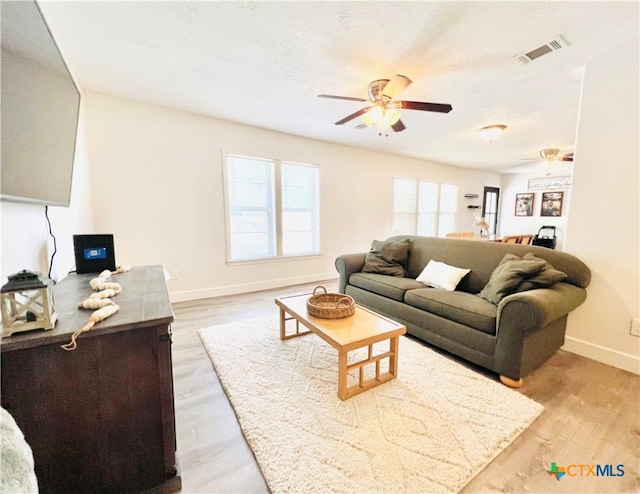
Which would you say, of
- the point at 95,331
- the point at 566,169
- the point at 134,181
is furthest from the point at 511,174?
the point at 95,331

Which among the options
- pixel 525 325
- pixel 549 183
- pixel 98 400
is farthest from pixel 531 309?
pixel 549 183

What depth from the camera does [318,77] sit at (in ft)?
8.09

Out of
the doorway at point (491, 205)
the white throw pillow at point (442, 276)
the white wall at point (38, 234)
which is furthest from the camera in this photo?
the doorway at point (491, 205)

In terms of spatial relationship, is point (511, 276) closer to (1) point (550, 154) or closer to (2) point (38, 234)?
(2) point (38, 234)

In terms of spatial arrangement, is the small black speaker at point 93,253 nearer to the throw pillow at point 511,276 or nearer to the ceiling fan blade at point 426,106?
the ceiling fan blade at point 426,106

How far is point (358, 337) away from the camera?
1611mm

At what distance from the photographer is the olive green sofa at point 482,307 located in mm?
1722

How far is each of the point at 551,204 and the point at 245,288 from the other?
26.2 feet

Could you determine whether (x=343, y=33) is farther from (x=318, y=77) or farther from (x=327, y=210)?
(x=327, y=210)

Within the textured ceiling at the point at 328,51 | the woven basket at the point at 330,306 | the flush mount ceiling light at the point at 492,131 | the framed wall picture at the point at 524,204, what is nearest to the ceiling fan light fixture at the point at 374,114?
the textured ceiling at the point at 328,51

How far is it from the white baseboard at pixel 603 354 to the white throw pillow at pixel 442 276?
99 cm

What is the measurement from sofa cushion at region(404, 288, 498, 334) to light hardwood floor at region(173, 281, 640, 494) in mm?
484

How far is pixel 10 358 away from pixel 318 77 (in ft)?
8.92

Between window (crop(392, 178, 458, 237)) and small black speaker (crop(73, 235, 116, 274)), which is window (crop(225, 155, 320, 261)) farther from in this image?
window (crop(392, 178, 458, 237))
